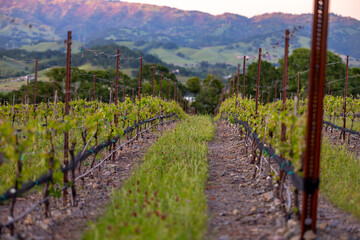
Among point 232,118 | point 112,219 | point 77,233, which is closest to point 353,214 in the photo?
point 112,219

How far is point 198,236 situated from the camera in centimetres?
417

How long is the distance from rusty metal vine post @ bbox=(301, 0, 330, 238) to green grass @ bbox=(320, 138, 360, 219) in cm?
111

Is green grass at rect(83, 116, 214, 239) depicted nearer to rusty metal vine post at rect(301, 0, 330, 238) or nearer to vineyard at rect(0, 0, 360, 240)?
vineyard at rect(0, 0, 360, 240)

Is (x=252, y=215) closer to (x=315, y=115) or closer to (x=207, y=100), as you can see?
(x=315, y=115)

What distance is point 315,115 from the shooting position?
4.50 metres

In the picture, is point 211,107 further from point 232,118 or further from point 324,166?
point 324,166

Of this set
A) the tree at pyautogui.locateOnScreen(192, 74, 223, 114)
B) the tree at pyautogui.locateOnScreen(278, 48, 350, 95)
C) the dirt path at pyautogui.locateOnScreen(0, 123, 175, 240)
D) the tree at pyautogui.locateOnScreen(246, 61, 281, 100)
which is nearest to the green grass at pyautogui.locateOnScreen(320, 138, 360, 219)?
the dirt path at pyautogui.locateOnScreen(0, 123, 175, 240)

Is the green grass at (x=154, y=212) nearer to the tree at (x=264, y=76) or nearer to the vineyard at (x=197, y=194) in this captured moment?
the vineyard at (x=197, y=194)

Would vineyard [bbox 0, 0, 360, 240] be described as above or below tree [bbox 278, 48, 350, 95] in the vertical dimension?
below

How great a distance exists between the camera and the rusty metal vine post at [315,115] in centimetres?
445

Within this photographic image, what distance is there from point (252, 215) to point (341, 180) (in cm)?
256

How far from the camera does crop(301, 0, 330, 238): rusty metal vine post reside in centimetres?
445

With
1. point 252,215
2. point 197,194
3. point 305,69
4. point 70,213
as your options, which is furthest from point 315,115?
point 305,69

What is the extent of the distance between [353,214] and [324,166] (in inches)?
118
